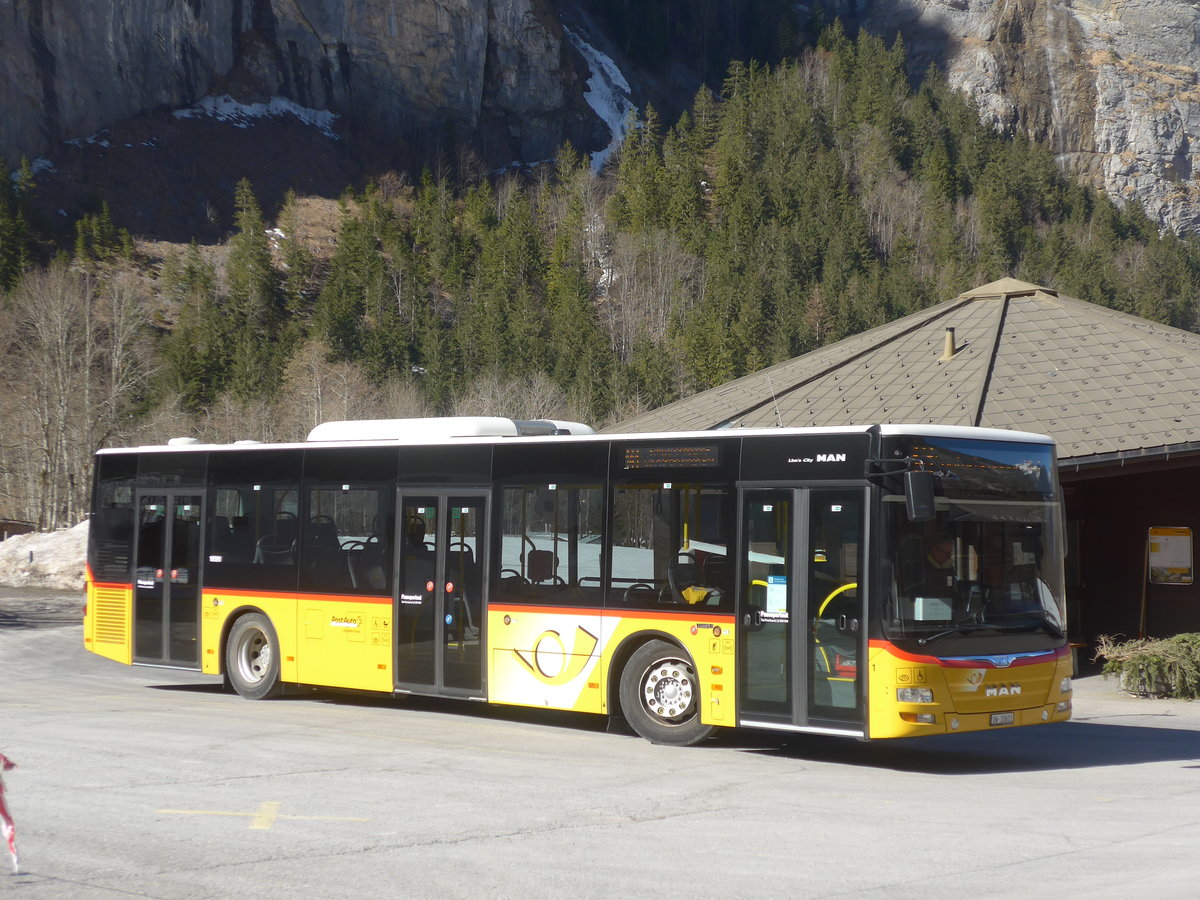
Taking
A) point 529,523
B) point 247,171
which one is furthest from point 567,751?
point 247,171

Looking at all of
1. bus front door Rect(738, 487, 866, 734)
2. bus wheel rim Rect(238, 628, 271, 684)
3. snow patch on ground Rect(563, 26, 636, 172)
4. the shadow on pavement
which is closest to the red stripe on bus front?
bus front door Rect(738, 487, 866, 734)

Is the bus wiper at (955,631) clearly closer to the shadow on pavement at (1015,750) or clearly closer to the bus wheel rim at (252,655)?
the shadow on pavement at (1015,750)

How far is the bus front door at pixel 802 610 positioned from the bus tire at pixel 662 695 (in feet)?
2.20

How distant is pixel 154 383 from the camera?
270 ft

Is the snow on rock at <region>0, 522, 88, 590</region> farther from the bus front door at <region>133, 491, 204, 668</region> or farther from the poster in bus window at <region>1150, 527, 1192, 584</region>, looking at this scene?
the poster in bus window at <region>1150, 527, 1192, 584</region>

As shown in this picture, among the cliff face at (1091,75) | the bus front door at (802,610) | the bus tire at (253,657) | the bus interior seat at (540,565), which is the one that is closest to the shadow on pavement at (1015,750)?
the bus front door at (802,610)

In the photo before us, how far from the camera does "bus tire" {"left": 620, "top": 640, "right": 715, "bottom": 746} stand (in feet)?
38.9

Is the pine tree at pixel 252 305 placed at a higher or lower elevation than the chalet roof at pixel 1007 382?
higher

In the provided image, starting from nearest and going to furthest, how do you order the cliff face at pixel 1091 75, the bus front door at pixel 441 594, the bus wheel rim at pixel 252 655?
the bus front door at pixel 441 594 < the bus wheel rim at pixel 252 655 < the cliff face at pixel 1091 75

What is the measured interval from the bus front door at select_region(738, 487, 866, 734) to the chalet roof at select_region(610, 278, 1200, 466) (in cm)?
726

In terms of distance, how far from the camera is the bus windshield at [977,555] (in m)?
10.6

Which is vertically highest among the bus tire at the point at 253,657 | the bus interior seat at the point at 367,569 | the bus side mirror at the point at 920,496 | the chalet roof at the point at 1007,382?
the chalet roof at the point at 1007,382

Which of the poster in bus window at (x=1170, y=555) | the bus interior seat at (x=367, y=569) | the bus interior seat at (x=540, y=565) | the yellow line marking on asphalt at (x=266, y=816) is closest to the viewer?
the yellow line marking on asphalt at (x=266, y=816)

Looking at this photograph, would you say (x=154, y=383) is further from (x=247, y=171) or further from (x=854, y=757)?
(x=854, y=757)
